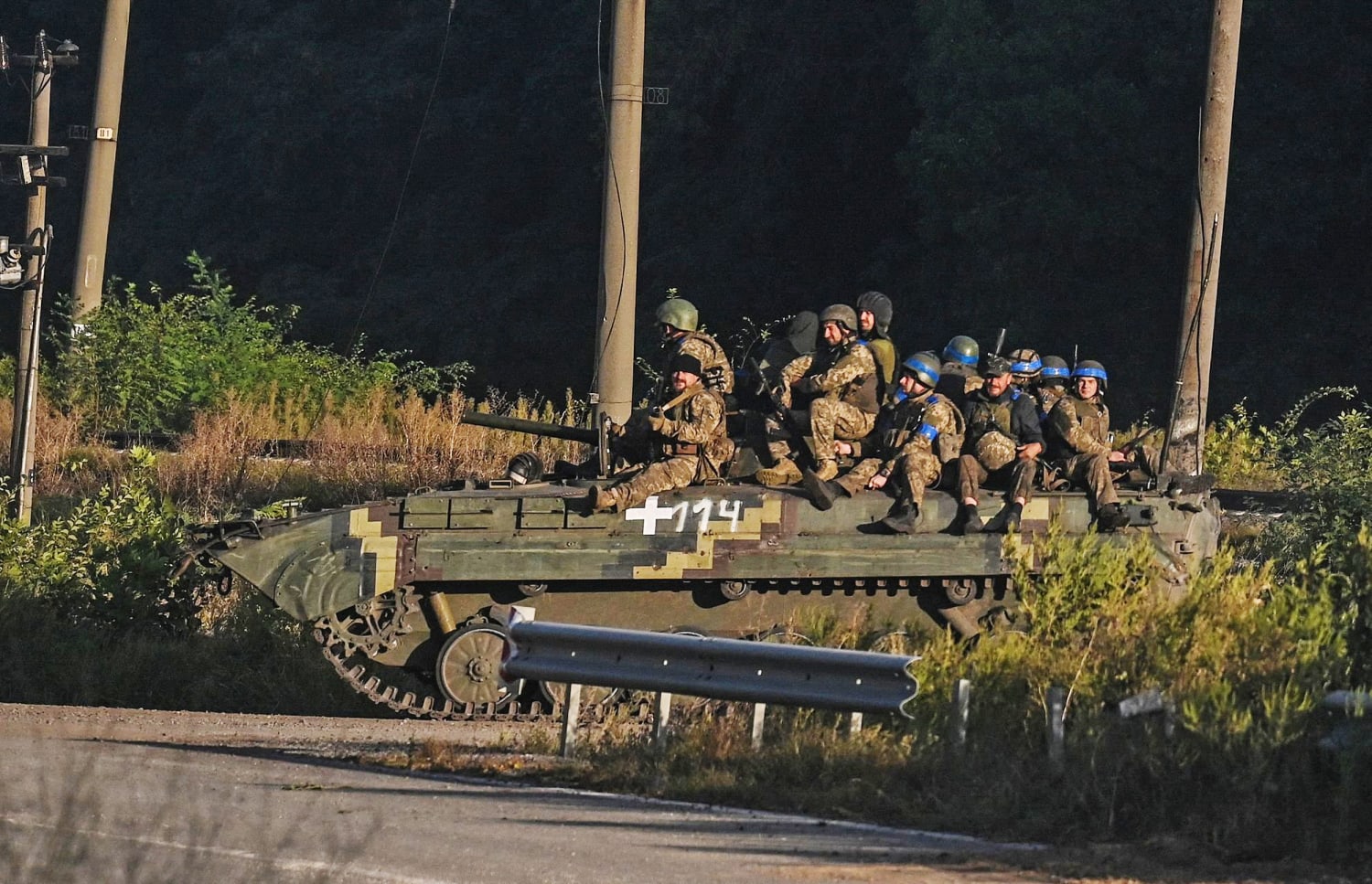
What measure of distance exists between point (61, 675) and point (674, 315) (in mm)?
4912

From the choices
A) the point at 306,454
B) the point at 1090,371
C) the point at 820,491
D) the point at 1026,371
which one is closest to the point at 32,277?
the point at 306,454

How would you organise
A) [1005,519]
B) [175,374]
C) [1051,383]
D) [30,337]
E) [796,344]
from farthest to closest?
[175,374] → [30,337] → [796,344] → [1051,383] → [1005,519]

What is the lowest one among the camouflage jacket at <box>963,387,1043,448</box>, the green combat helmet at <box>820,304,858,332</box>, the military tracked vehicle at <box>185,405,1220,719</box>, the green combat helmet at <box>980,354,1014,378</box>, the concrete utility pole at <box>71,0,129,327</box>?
the military tracked vehicle at <box>185,405,1220,719</box>

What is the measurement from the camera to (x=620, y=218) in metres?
17.2

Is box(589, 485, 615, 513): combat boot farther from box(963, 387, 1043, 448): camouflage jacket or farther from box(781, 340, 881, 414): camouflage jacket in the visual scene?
box(963, 387, 1043, 448): camouflage jacket

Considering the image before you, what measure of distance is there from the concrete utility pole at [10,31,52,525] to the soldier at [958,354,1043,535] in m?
7.63

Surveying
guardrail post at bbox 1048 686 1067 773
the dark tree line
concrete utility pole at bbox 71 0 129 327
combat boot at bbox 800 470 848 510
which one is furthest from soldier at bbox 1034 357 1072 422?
concrete utility pole at bbox 71 0 129 327

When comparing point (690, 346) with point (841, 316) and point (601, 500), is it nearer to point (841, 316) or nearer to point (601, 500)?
point (841, 316)

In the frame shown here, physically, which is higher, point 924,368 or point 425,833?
point 924,368

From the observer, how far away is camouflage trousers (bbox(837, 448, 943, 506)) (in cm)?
1451

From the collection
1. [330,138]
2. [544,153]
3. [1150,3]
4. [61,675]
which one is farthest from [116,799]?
[330,138]

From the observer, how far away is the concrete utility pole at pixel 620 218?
16906 millimetres

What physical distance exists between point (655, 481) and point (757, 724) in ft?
11.7

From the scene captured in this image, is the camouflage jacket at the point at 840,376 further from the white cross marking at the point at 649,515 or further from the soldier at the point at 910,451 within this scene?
Result: the white cross marking at the point at 649,515
